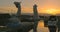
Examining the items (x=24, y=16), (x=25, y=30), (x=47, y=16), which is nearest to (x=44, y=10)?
(x=47, y=16)

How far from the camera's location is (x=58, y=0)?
12.8 feet

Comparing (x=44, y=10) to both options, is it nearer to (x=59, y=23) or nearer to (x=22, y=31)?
(x=59, y=23)

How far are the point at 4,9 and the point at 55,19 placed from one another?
3.01 feet

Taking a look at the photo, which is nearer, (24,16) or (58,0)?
(24,16)

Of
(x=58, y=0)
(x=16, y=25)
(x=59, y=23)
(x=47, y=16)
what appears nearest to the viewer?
(x=16, y=25)

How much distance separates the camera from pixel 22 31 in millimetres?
2514

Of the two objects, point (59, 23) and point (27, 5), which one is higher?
point (27, 5)

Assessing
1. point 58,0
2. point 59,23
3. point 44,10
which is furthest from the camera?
point 58,0

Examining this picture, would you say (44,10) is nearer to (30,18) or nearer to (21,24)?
(30,18)

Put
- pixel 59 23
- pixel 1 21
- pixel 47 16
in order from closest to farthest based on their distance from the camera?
pixel 1 21 → pixel 59 23 → pixel 47 16

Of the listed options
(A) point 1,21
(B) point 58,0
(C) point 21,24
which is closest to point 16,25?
(C) point 21,24

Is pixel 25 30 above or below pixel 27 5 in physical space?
below

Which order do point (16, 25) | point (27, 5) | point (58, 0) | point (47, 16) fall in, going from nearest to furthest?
point (16, 25), point (47, 16), point (27, 5), point (58, 0)

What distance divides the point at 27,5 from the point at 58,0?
71cm
